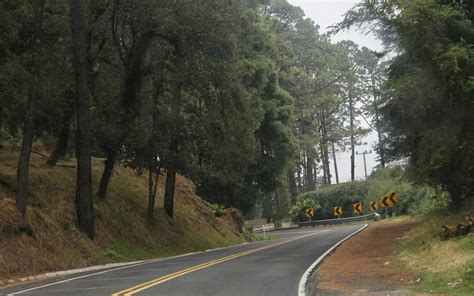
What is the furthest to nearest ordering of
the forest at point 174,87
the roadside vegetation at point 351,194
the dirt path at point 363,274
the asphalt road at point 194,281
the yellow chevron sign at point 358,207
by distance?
the roadside vegetation at point 351,194 → the yellow chevron sign at point 358,207 → the forest at point 174,87 → the asphalt road at point 194,281 → the dirt path at point 363,274

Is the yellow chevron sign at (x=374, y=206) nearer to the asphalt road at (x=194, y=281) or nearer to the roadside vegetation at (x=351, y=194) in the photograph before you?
the roadside vegetation at (x=351, y=194)

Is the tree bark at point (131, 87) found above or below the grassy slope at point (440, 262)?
above

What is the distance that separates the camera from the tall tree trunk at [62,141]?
24.5 metres

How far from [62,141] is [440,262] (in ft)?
62.6

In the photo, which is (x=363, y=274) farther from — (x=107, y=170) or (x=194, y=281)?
(x=107, y=170)

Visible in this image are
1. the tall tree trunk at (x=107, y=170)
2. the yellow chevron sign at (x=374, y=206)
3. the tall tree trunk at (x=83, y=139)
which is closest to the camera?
the tall tree trunk at (x=83, y=139)

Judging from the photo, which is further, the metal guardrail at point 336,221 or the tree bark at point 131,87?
the metal guardrail at point 336,221

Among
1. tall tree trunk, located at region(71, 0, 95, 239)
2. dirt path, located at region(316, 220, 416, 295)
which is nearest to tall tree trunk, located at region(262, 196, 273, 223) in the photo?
dirt path, located at region(316, 220, 416, 295)

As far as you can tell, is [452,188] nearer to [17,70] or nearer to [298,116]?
[17,70]

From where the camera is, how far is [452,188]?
23953mm

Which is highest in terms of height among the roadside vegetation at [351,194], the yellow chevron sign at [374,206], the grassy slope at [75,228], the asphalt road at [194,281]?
the roadside vegetation at [351,194]

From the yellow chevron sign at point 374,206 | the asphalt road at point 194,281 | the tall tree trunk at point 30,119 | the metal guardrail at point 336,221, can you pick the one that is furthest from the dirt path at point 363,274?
the metal guardrail at point 336,221

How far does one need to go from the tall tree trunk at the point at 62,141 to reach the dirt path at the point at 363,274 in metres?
12.9

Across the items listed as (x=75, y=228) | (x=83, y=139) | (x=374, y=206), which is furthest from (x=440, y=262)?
(x=374, y=206)
